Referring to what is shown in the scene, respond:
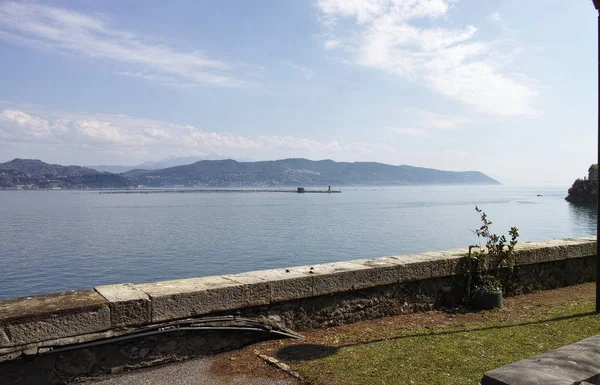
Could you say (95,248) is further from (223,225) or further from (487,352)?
(487,352)

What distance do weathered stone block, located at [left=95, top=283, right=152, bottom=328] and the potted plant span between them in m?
4.49

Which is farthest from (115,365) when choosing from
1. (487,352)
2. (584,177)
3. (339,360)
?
(584,177)

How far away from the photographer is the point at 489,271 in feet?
23.1

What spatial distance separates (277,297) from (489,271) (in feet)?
12.0

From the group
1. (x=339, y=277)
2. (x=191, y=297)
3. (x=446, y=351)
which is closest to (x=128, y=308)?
(x=191, y=297)

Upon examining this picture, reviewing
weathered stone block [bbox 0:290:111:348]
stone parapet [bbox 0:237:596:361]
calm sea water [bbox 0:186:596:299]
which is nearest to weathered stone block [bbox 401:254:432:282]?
stone parapet [bbox 0:237:596:361]

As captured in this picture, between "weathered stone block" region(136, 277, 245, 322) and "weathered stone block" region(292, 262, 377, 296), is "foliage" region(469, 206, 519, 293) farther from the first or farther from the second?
"weathered stone block" region(136, 277, 245, 322)

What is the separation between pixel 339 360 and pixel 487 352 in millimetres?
1489

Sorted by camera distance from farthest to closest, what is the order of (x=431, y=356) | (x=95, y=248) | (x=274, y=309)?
(x=95, y=248), (x=274, y=309), (x=431, y=356)

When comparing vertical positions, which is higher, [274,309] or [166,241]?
[274,309]

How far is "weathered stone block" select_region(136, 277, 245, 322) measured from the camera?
14.6ft

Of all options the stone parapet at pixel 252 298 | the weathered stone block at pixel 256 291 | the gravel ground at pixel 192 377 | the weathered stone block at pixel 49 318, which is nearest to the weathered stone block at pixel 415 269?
the stone parapet at pixel 252 298

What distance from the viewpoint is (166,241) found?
1603 inches

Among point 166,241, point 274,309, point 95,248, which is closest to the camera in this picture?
point 274,309
